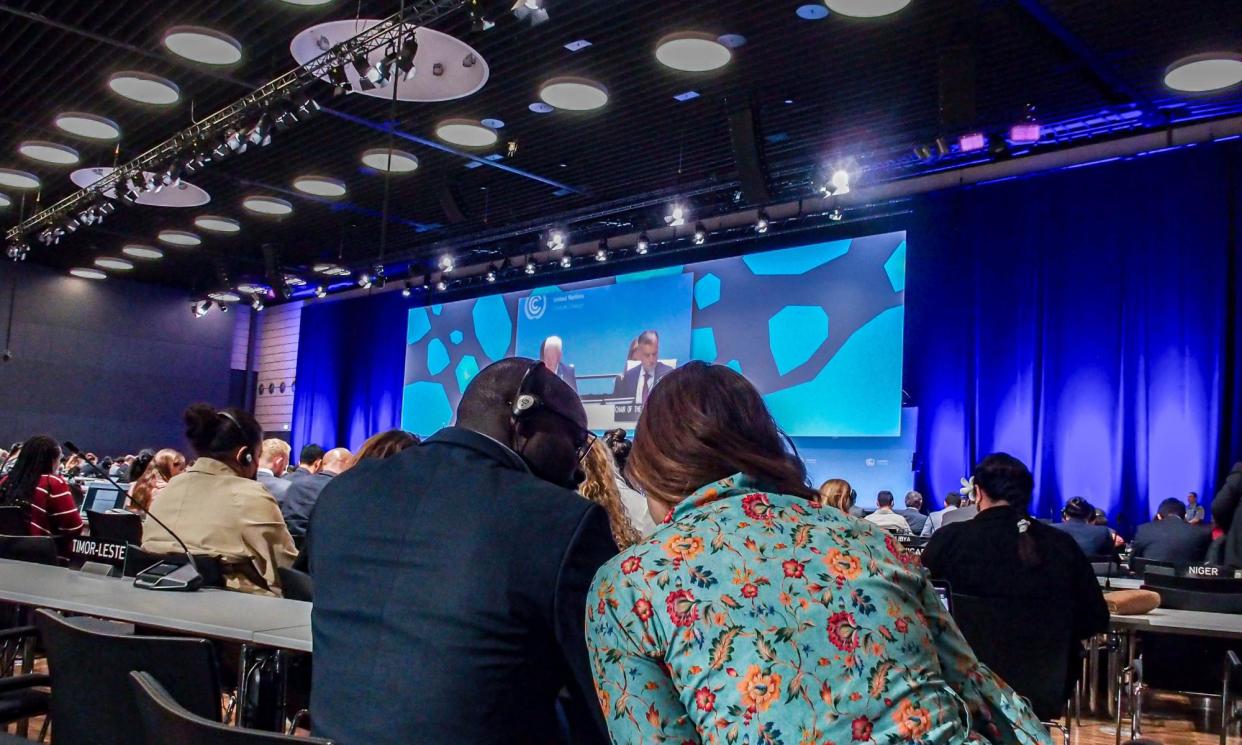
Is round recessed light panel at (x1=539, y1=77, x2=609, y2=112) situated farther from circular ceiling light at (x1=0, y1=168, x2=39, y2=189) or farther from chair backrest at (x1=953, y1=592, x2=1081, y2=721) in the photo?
circular ceiling light at (x1=0, y1=168, x2=39, y2=189)

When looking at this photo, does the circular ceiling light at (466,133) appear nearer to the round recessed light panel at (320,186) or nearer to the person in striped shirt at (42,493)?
the round recessed light panel at (320,186)

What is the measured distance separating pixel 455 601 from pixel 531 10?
4896 millimetres

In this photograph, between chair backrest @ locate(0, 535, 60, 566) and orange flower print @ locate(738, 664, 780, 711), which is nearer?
orange flower print @ locate(738, 664, 780, 711)

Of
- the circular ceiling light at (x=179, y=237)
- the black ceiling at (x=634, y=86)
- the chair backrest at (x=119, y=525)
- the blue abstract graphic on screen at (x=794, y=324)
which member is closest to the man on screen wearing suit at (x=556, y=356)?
the blue abstract graphic on screen at (x=794, y=324)

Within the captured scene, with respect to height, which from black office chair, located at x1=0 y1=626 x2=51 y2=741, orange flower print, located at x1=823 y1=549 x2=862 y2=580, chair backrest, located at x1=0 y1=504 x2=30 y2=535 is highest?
orange flower print, located at x1=823 y1=549 x2=862 y2=580

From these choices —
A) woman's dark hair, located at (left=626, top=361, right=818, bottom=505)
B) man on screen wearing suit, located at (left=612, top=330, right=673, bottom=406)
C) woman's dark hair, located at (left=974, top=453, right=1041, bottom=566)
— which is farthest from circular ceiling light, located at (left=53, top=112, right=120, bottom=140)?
woman's dark hair, located at (left=626, top=361, right=818, bottom=505)

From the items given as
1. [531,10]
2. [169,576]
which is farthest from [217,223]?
[169,576]

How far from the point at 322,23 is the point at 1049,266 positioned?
22.0ft

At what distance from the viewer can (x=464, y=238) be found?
→ 40.4 ft

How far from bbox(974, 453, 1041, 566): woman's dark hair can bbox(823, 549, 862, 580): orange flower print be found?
8.28ft

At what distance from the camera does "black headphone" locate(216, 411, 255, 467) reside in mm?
3336

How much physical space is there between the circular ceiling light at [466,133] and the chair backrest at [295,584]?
6.10 metres

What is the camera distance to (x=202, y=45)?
23.2 feet

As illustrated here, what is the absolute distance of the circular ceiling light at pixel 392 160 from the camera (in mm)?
9359
